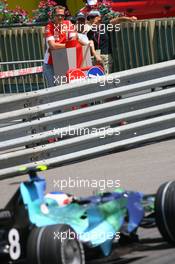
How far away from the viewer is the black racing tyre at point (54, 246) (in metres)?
6.75

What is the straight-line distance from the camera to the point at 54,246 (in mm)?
6773

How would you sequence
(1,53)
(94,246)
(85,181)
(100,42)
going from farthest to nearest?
1. (1,53)
2. (100,42)
3. (85,181)
4. (94,246)

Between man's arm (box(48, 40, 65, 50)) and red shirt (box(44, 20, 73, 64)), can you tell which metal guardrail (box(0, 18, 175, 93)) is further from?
man's arm (box(48, 40, 65, 50))

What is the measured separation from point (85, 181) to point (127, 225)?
3.68 metres

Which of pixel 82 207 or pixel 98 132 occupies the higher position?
pixel 82 207

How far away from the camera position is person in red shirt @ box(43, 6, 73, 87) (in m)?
14.0

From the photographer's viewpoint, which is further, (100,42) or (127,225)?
(100,42)

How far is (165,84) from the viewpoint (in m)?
13.3

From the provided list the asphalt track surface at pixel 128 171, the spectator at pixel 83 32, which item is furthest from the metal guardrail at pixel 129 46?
the asphalt track surface at pixel 128 171

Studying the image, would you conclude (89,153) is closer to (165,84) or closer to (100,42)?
(165,84)

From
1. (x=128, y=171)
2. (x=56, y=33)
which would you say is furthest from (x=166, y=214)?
(x=56, y=33)

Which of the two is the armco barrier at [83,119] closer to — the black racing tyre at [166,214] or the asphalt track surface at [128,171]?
the asphalt track surface at [128,171]

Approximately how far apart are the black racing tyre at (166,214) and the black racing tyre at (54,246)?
0.91 metres

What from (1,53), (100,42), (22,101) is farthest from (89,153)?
(1,53)
